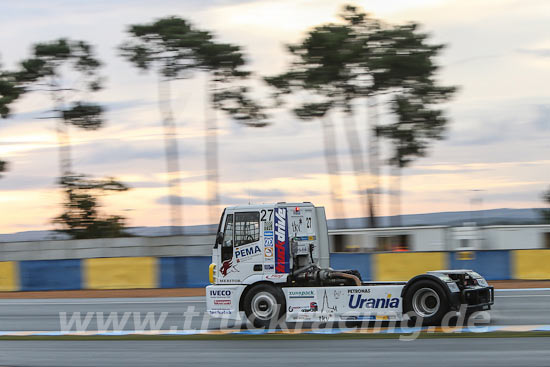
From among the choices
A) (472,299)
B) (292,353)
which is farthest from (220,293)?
(472,299)

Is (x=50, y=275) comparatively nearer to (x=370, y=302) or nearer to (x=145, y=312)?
(x=145, y=312)

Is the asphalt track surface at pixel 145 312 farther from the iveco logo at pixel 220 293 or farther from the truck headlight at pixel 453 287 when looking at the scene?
the truck headlight at pixel 453 287

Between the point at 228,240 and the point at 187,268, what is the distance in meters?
12.7

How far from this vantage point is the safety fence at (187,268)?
24469 mm

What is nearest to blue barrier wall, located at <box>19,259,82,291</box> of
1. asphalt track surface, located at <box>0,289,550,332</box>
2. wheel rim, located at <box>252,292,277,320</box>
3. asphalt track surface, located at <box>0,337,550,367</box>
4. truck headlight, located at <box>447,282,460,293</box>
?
asphalt track surface, located at <box>0,289,550,332</box>

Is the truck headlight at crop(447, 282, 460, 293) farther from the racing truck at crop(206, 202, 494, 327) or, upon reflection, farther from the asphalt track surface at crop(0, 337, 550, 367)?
the asphalt track surface at crop(0, 337, 550, 367)

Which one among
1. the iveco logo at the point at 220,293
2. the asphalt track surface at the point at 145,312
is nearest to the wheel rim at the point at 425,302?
the asphalt track surface at the point at 145,312

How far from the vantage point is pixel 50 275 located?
90.9ft

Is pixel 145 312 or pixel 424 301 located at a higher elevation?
pixel 424 301

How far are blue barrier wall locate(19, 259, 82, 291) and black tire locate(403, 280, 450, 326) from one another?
17.1 m

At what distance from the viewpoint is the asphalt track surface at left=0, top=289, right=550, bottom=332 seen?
14.6 meters

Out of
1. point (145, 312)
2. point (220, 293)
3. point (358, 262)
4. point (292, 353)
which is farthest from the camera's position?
point (358, 262)

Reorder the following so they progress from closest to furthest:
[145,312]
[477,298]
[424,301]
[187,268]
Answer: [424,301] < [477,298] < [145,312] < [187,268]

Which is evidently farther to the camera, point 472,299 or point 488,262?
point 488,262
